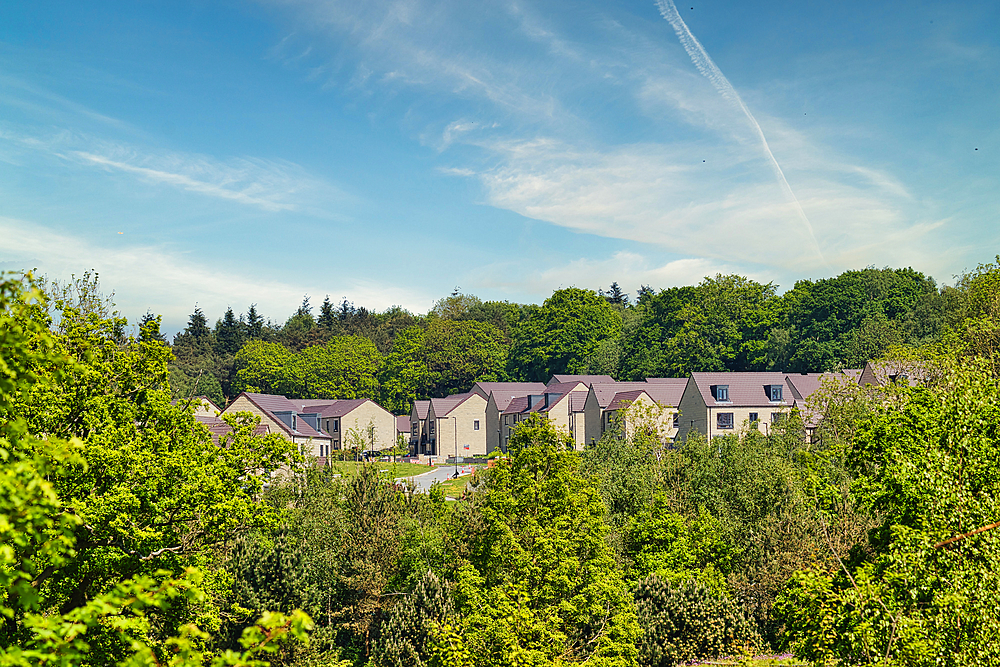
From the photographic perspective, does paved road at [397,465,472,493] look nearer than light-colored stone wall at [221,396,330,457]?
No

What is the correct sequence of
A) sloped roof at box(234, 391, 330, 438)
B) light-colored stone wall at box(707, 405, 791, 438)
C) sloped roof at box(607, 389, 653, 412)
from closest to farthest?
sloped roof at box(234, 391, 330, 438) < light-colored stone wall at box(707, 405, 791, 438) < sloped roof at box(607, 389, 653, 412)

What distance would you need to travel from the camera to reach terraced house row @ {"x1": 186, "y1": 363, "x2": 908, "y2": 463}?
6731 centimetres

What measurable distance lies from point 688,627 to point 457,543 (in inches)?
325

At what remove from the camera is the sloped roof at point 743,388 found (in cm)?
7066

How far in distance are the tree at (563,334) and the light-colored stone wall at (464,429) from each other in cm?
2035

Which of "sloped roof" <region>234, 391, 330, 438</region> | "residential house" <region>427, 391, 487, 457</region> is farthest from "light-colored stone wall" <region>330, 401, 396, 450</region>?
"sloped roof" <region>234, 391, 330, 438</region>

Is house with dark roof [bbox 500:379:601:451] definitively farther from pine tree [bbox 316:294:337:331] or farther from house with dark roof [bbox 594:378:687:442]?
pine tree [bbox 316:294:337:331]

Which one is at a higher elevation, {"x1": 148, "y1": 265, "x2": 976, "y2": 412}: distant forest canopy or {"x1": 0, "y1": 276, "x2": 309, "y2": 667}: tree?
{"x1": 148, "y1": 265, "x2": 976, "y2": 412}: distant forest canopy

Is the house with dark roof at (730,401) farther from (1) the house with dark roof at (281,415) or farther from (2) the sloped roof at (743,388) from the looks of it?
(1) the house with dark roof at (281,415)

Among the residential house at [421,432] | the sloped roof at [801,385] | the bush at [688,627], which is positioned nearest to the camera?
the bush at [688,627]

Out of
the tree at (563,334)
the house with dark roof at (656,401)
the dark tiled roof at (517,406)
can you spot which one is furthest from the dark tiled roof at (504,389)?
the house with dark roof at (656,401)

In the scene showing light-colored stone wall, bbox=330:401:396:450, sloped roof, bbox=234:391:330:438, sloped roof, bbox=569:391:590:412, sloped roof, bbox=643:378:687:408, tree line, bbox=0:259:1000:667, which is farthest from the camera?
light-colored stone wall, bbox=330:401:396:450

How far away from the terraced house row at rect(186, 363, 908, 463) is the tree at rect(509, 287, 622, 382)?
15831mm

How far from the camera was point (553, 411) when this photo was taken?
8388 centimetres
